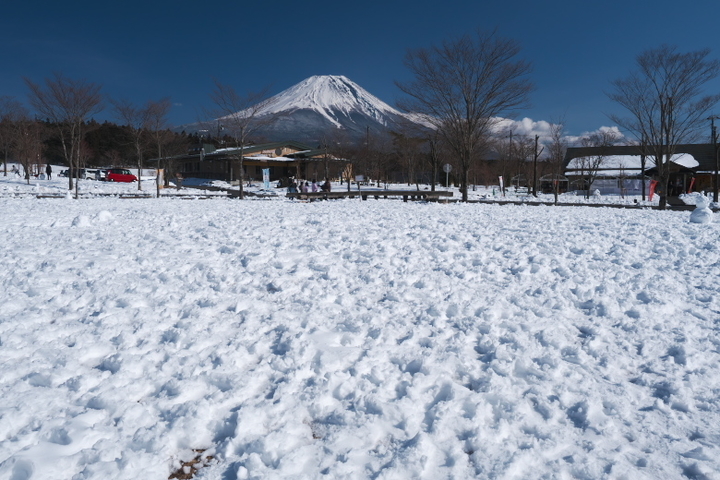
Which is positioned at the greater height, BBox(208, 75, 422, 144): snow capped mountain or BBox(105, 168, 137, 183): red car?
BBox(208, 75, 422, 144): snow capped mountain

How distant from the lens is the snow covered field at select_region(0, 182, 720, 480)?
220cm

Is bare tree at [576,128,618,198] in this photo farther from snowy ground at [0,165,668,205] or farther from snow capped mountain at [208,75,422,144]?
snow capped mountain at [208,75,422,144]

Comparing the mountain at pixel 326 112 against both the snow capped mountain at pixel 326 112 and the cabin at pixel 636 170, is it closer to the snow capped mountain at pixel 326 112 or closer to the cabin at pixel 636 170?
the snow capped mountain at pixel 326 112

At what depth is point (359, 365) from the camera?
308cm

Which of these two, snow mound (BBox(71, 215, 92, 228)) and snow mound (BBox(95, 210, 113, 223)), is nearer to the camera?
snow mound (BBox(71, 215, 92, 228))

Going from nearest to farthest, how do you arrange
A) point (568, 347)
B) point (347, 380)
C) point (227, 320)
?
1. point (347, 380)
2. point (568, 347)
3. point (227, 320)

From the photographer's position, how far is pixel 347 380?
2.89 metres

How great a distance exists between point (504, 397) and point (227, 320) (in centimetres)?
239

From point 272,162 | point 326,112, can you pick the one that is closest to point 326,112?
point 326,112

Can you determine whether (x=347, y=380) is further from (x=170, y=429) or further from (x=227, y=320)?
(x=227, y=320)

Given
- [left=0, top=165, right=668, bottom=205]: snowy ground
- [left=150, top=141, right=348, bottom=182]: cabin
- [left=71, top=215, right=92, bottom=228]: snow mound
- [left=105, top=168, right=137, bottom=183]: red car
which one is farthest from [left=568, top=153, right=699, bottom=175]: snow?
[left=105, top=168, right=137, bottom=183]: red car

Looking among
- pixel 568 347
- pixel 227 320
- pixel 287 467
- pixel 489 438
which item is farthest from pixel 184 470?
pixel 568 347

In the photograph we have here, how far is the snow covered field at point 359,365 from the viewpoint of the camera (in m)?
2.20

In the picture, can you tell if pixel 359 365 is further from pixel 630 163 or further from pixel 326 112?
pixel 326 112
